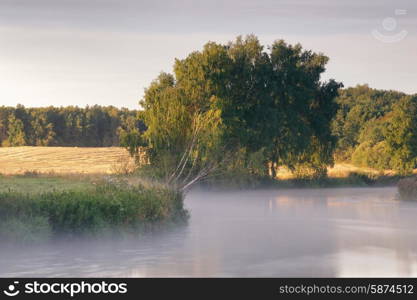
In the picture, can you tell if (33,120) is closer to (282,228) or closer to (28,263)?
(282,228)

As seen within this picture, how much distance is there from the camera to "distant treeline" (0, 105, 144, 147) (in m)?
118

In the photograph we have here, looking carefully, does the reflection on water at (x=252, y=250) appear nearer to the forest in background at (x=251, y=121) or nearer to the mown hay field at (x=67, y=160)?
the forest in background at (x=251, y=121)

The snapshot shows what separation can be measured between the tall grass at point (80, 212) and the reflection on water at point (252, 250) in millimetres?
535

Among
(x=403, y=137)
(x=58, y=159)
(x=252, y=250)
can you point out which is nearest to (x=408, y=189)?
(x=252, y=250)

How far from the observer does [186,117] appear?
4238 cm

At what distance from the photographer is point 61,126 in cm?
12312

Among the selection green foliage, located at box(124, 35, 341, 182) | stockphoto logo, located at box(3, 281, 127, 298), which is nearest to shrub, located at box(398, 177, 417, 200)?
green foliage, located at box(124, 35, 341, 182)

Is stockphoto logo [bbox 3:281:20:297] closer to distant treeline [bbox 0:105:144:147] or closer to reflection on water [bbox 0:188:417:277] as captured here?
reflection on water [bbox 0:188:417:277]

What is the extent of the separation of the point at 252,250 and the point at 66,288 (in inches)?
433

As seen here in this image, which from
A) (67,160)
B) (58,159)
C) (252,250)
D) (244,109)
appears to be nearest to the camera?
(252,250)

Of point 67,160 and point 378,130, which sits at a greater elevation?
point 378,130

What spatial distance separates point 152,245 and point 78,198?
10.2 feet

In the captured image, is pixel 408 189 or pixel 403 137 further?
pixel 403 137

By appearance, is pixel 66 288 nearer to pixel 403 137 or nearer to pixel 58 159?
pixel 58 159
